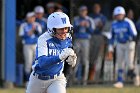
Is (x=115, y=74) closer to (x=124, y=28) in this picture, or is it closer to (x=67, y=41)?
(x=124, y=28)

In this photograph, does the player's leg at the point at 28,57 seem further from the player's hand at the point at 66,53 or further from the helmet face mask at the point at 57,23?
the player's hand at the point at 66,53

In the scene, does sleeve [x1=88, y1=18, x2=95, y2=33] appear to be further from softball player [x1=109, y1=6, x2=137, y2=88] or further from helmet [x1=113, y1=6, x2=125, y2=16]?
helmet [x1=113, y1=6, x2=125, y2=16]

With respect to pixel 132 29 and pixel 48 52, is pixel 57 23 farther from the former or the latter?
pixel 132 29

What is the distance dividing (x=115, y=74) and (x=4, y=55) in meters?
2.81

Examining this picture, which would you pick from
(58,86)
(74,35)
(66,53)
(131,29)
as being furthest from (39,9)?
(66,53)

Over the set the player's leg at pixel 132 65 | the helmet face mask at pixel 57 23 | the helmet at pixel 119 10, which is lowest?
the player's leg at pixel 132 65

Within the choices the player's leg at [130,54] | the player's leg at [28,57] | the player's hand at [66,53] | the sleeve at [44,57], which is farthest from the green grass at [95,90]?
the player's hand at [66,53]

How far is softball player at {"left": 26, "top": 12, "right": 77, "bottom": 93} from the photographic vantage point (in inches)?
266

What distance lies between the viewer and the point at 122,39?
12.6 metres

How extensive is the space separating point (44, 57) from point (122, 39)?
6.13 m

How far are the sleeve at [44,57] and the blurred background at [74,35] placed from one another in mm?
5600

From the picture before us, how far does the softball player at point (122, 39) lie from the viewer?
40.9 ft

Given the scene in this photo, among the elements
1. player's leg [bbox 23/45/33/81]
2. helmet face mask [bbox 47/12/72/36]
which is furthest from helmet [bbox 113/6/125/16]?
helmet face mask [bbox 47/12/72/36]

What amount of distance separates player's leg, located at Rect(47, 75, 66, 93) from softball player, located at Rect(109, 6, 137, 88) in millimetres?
5574
